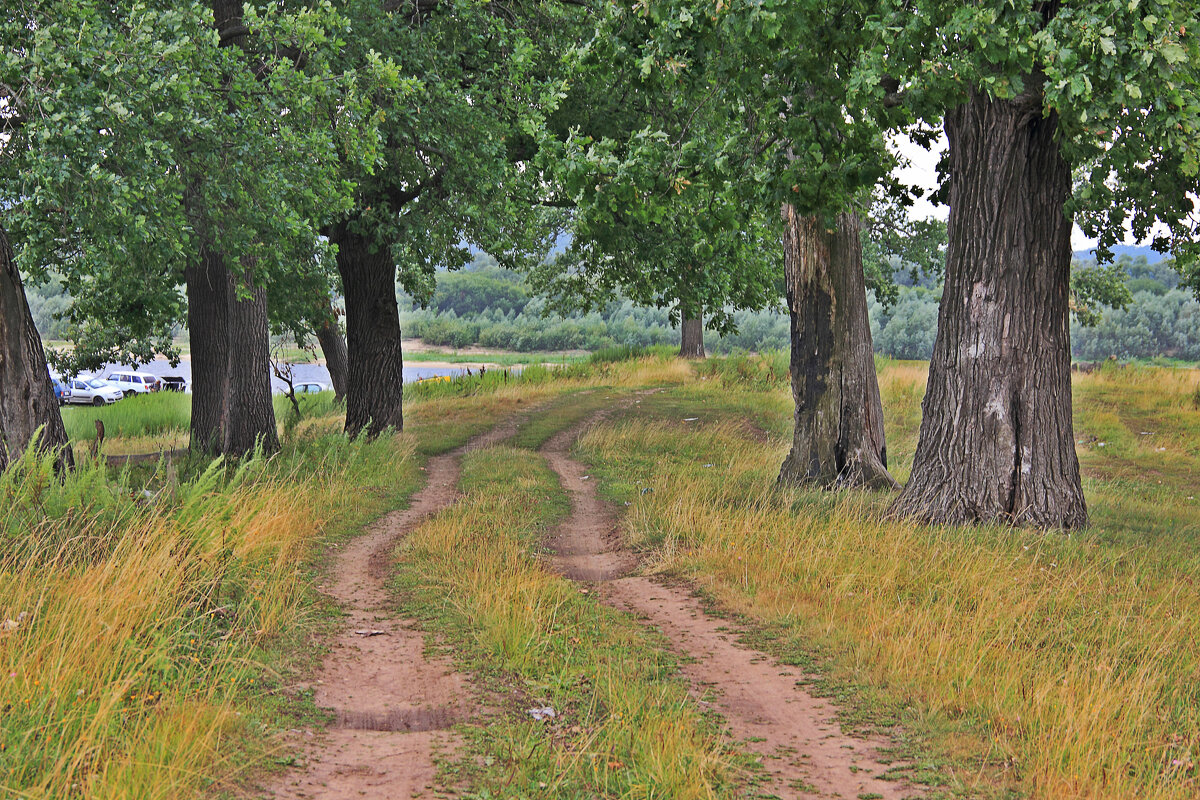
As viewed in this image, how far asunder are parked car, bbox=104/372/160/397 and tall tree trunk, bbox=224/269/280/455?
120ft

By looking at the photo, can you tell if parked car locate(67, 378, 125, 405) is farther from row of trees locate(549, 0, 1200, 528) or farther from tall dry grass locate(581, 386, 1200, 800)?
row of trees locate(549, 0, 1200, 528)

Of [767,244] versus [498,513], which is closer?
[498,513]

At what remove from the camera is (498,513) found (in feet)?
33.6

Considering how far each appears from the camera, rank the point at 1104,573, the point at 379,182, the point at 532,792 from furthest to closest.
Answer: the point at 379,182, the point at 1104,573, the point at 532,792

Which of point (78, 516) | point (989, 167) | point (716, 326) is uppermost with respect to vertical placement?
point (989, 167)

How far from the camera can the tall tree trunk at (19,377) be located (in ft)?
29.6

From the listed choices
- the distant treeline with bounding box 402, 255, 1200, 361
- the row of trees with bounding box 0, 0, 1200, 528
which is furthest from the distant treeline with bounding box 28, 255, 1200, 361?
the row of trees with bounding box 0, 0, 1200, 528

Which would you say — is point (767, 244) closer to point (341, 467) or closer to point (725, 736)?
point (341, 467)

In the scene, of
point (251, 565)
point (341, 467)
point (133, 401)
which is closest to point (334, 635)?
point (251, 565)

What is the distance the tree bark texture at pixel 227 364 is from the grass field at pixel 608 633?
2489 millimetres

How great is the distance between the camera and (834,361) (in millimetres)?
12062

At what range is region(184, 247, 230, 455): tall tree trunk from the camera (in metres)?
14.3

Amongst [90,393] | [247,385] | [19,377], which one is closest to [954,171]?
[19,377]

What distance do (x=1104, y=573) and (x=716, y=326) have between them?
12.3m
